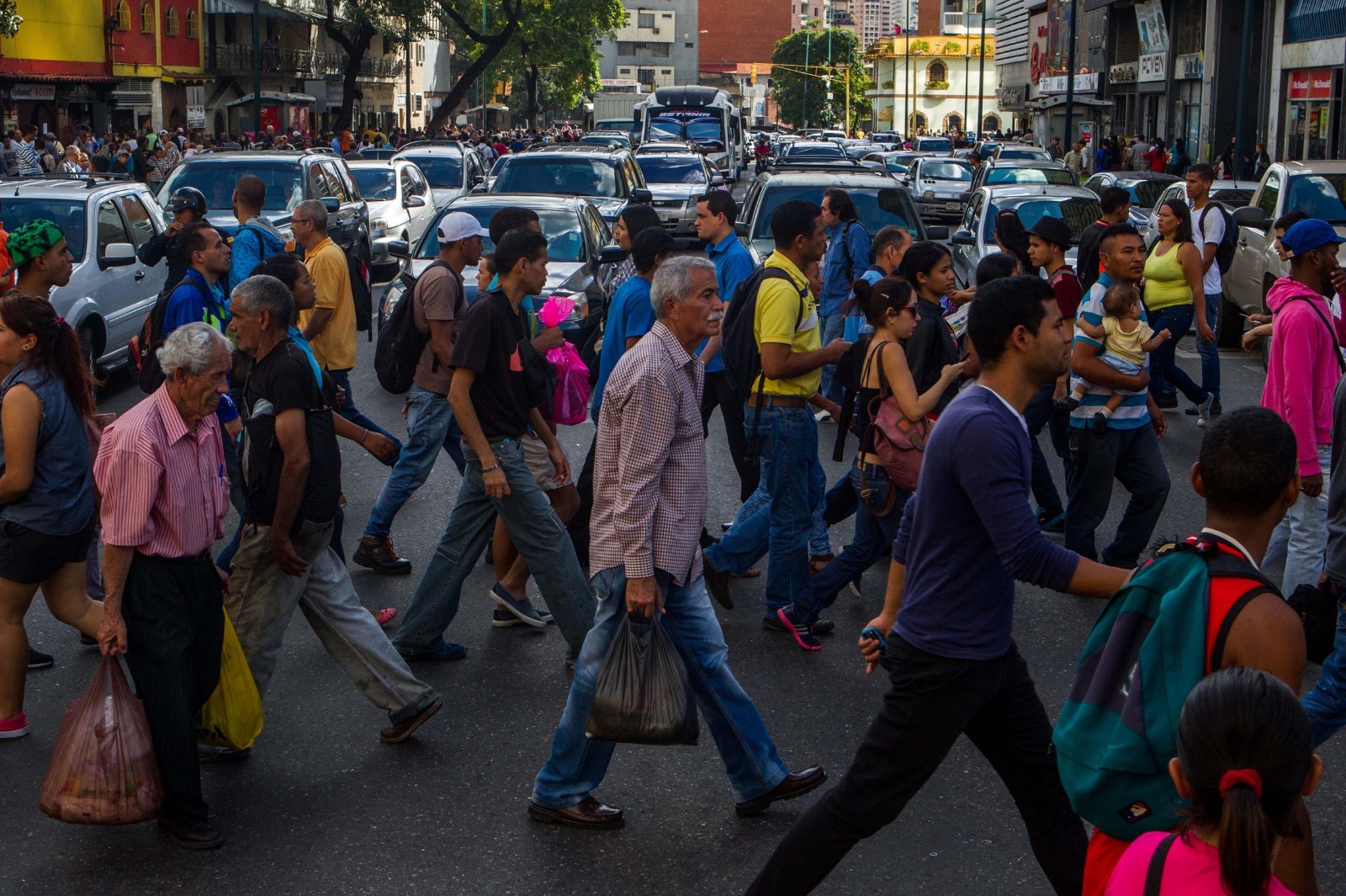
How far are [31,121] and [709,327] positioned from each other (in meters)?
41.6

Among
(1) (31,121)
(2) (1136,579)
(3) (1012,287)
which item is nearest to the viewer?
(2) (1136,579)

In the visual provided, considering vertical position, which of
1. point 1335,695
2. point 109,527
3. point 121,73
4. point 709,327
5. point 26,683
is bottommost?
point 26,683

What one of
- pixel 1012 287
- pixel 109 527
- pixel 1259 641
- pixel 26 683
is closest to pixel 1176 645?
pixel 1259 641

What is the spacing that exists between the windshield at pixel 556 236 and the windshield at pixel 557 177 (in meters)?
5.46

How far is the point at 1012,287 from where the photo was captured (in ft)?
11.6

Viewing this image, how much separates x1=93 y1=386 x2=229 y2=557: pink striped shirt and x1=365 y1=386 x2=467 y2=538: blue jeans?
2.71m

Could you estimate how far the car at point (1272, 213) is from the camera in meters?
13.9

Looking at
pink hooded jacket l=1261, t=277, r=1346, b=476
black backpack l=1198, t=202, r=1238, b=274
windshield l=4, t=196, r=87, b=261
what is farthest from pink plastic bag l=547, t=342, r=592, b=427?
black backpack l=1198, t=202, r=1238, b=274

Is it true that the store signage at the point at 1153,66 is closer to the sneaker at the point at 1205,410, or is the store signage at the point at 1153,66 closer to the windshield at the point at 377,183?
the windshield at the point at 377,183

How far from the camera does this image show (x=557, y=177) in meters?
20.0

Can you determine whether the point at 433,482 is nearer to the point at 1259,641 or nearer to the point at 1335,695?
the point at 1335,695

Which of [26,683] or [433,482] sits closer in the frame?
[26,683]

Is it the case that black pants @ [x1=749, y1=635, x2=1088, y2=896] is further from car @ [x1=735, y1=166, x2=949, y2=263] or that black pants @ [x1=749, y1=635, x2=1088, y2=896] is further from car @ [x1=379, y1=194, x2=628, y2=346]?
car @ [x1=735, y1=166, x2=949, y2=263]

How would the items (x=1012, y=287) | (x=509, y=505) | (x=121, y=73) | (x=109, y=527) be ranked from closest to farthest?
(x=1012, y=287)
(x=109, y=527)
(x=509, y=505)
(x=121, y=73)
